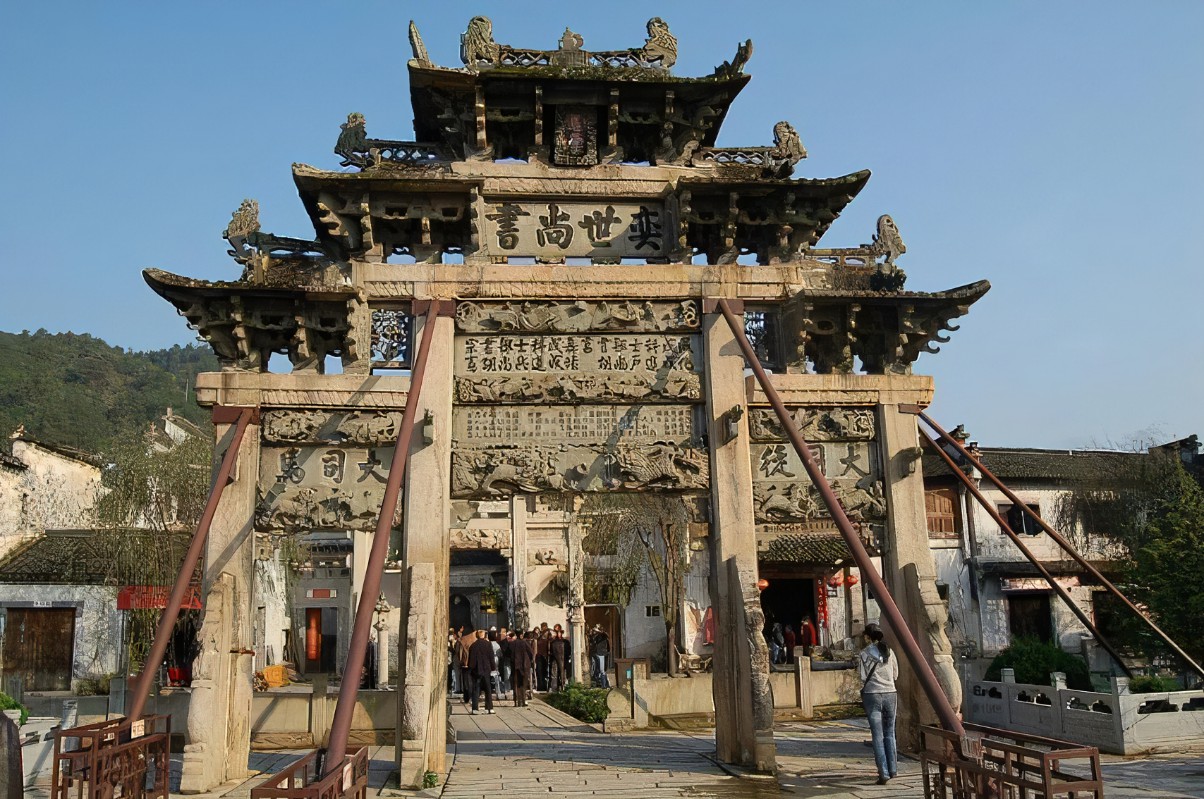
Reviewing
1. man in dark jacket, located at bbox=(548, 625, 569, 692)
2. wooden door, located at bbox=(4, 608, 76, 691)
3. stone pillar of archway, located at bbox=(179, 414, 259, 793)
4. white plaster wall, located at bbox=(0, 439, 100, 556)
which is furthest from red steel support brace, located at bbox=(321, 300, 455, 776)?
wooden door, located at bbox=(4, 608, 76, 691)

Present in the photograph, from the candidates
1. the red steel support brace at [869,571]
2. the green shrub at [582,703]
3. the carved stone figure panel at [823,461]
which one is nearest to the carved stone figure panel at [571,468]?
the carved stone figure panel at [823,461]

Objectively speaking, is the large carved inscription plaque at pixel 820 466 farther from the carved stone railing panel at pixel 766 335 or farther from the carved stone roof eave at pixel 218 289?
the carved stone roof eave at pixel 218 289

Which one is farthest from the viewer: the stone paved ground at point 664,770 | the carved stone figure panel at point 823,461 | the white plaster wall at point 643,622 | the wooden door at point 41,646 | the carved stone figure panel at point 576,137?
the white plaster wall at point 643,622

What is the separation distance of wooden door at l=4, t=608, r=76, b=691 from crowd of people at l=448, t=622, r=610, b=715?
35.1 feet

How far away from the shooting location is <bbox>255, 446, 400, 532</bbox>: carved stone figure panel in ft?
34.0

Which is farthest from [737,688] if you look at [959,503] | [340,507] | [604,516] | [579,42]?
[959,503]

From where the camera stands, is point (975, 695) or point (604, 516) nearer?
point (975, 695)

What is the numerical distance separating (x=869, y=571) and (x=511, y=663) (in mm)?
13202

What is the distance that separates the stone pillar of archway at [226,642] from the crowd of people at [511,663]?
583 cm

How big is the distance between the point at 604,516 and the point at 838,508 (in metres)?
20.1

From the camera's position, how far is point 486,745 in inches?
480

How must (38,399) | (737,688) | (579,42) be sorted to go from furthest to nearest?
(38,399), (579,42), (737,688)

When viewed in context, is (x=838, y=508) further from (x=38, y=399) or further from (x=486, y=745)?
(x=38, y=399)

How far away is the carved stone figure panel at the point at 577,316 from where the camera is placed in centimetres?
1099
